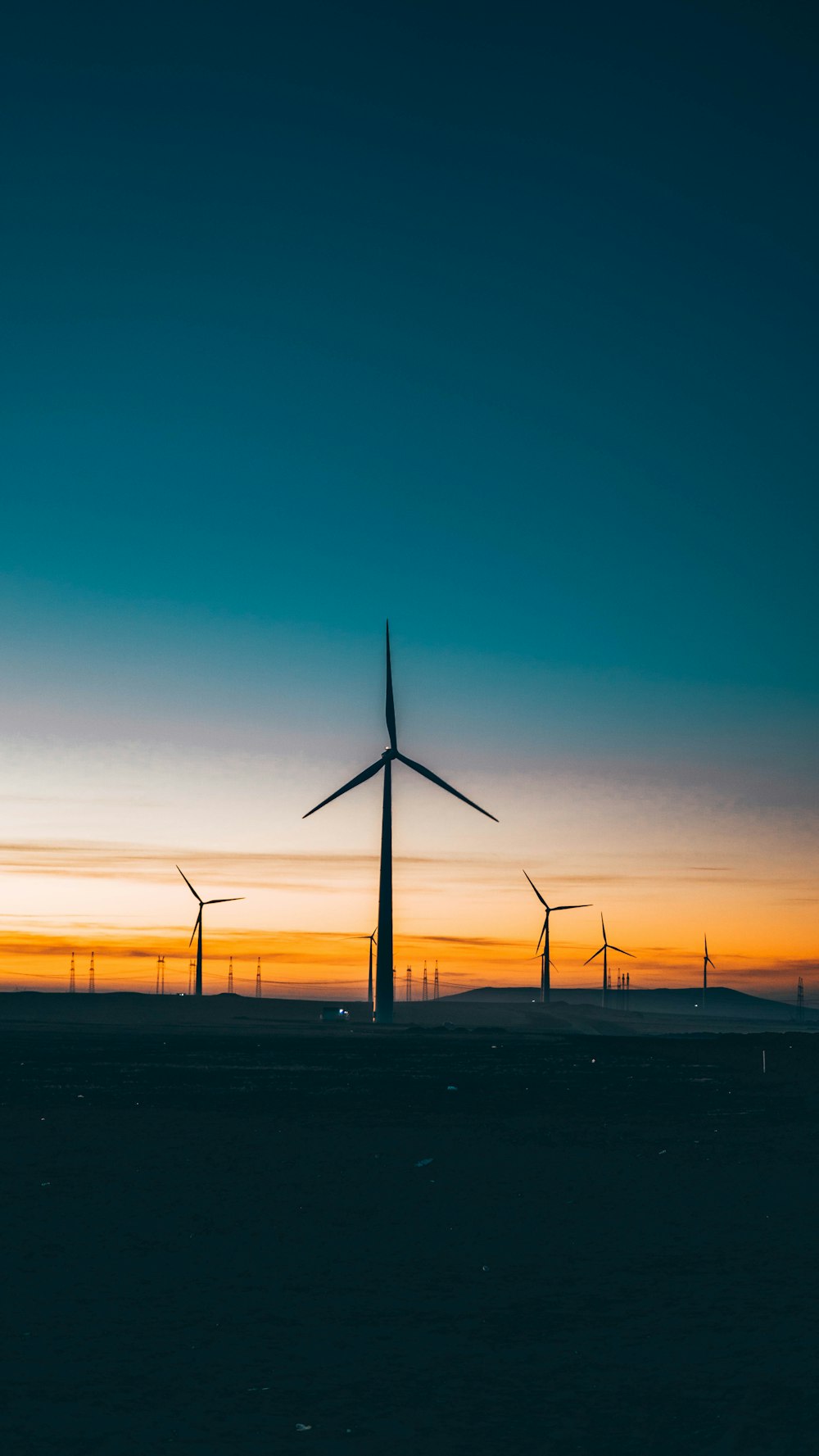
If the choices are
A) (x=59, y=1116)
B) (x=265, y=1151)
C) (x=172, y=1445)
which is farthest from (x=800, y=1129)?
(x=172, y=1445)

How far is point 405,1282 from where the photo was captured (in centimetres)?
1477

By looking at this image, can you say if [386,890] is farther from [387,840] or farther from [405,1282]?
[405,1282]

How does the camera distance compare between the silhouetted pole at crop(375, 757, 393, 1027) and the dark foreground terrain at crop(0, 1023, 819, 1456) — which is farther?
the silhouetted pole at crop(375, 757, 393, 1027)

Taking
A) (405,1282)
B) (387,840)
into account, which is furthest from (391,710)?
(405,1282)

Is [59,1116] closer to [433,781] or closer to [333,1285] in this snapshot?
[333,1285]

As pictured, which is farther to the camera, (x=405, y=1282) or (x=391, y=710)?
(x=391, y=710)

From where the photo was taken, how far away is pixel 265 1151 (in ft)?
87.0

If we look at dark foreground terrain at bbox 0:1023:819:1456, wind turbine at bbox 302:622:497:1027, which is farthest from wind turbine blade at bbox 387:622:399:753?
dark foreground terrain at bbox 0:1023:819:1456

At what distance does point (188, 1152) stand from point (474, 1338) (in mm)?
14590

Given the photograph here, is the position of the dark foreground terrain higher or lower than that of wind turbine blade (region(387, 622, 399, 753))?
lower

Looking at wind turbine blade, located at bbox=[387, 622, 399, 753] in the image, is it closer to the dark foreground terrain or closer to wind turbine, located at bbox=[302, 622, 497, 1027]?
wind turbine, located at bbox=[302, 622, 497, 1027]

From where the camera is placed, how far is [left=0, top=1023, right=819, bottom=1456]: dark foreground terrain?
9883 millimetres

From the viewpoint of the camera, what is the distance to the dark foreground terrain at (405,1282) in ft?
32.4

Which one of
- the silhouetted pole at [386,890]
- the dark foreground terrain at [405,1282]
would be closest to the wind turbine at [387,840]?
the silhouetted pole at [386,890]
